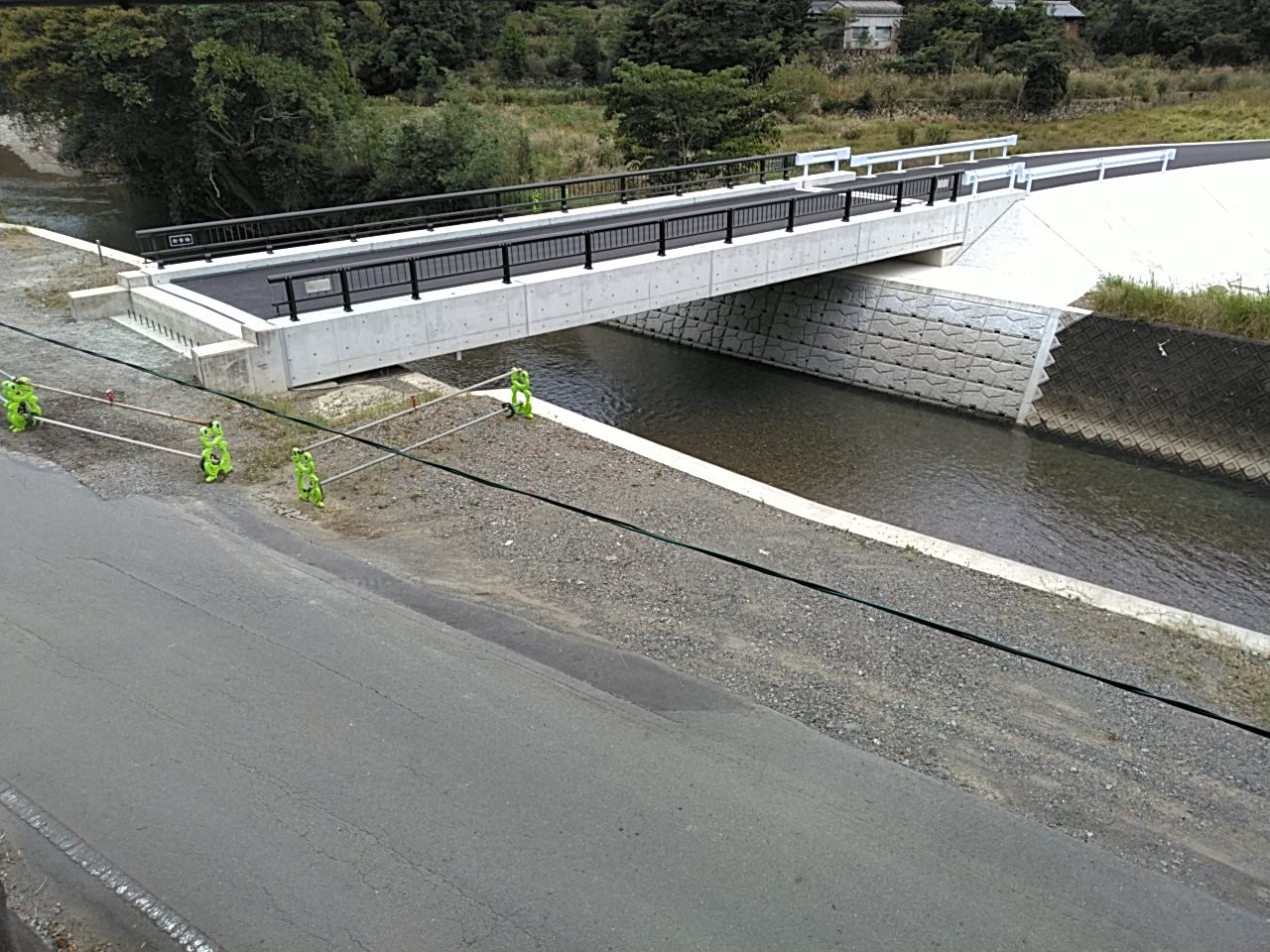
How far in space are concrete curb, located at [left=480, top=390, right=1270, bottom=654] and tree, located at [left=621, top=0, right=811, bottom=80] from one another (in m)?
43.5

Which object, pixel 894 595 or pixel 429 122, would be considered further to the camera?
pixel 429 122

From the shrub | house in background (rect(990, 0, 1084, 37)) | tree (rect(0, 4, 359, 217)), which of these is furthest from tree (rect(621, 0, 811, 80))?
tree (rect(0, 4, 359, 217))

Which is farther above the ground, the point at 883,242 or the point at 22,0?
the point at 22,0

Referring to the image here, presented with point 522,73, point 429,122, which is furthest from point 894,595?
point 522,73

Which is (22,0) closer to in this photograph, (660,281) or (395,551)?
(395,551)

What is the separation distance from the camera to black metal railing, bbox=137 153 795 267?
588 inches

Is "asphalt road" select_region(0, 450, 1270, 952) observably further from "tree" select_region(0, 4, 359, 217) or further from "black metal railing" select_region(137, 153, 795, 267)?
"tree" select_region(0, 4, 359, 217)

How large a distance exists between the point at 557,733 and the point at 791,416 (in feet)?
40.5

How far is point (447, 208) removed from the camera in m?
32.0

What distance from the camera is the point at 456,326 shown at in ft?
42.0

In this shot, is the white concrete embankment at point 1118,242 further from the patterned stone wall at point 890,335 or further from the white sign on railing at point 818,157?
the white sign on railing at point 818,157

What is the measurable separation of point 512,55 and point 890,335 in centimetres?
5298

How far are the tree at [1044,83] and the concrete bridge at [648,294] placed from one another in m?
24.2

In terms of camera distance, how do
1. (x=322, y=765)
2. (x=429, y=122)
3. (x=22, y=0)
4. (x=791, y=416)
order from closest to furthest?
(x=22, y=0) → (x=322, y=765) → (x=791, y=416) → (x=429, y=122)
